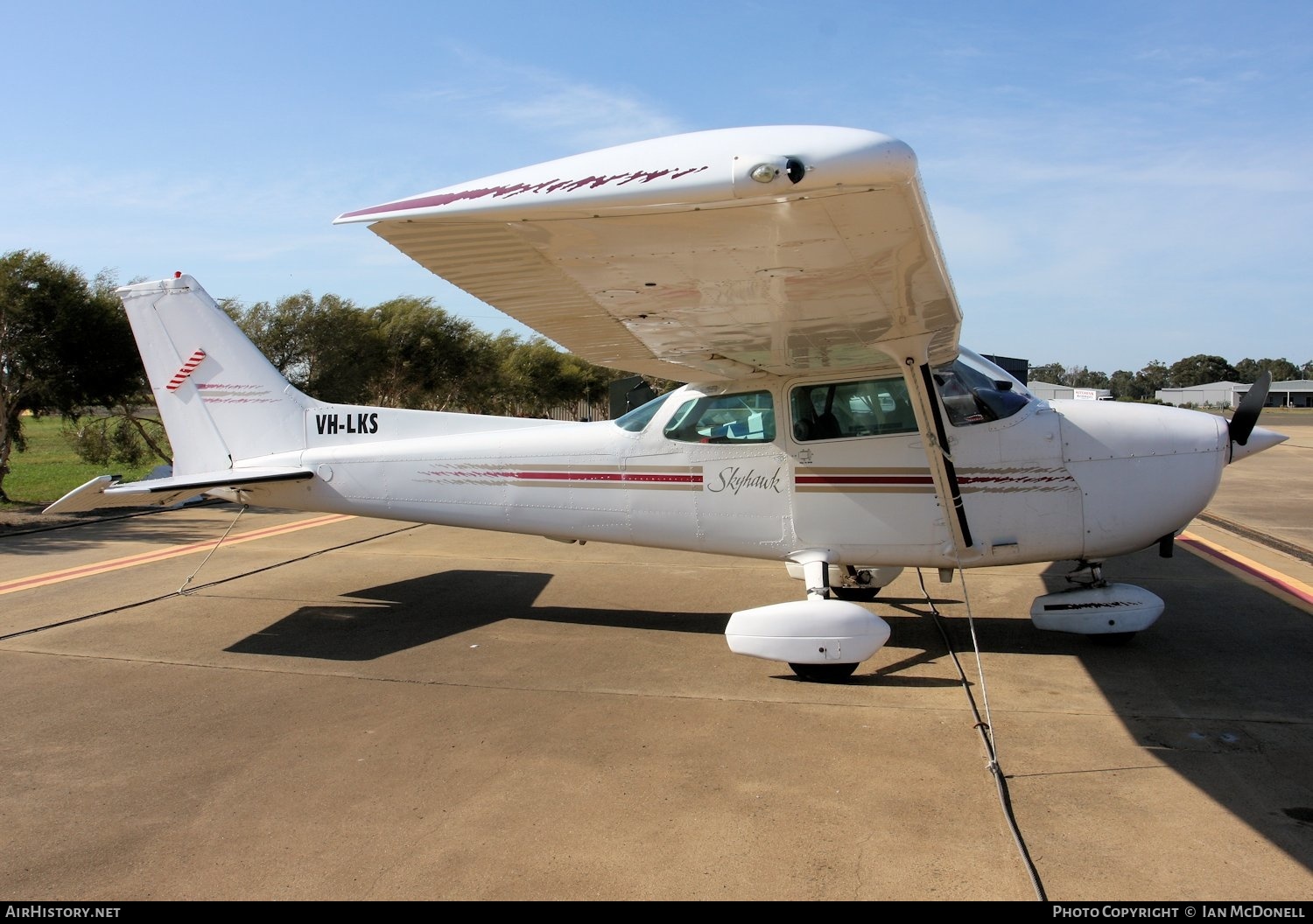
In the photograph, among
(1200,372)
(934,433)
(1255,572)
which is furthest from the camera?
(1200,372)

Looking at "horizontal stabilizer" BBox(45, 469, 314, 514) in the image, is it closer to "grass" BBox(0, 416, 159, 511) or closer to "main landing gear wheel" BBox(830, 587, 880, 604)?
"main landing gear wheel" BBox(830, 587, 880, 604)

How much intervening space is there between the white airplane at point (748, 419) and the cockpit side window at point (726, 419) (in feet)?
0.06

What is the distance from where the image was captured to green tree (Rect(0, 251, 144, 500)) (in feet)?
44.3

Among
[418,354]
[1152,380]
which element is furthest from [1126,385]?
[418,354]

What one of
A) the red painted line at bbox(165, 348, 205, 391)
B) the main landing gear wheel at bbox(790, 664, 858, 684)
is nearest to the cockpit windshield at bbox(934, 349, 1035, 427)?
the main landing gear wheel at bbox(790, 664, 858, 684)

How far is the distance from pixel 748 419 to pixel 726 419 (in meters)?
0.17

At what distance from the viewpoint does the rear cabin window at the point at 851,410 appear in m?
6.10

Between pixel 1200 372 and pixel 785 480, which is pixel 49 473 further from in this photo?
pixel 1200 372

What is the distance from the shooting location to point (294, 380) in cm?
1819

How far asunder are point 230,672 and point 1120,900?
5.26 meters

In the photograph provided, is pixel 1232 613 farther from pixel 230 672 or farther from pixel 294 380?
pixel 294 380

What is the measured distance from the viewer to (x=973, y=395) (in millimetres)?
6031

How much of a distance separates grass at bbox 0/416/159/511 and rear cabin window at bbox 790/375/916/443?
13648mm
